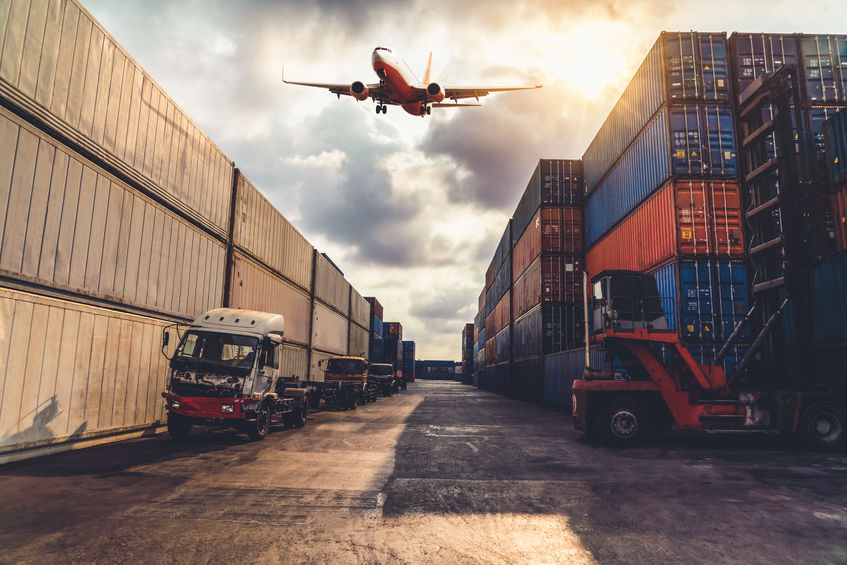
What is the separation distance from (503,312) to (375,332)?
2099cm

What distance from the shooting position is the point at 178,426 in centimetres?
1223

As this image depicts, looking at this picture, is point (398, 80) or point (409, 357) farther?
point (409, 357)

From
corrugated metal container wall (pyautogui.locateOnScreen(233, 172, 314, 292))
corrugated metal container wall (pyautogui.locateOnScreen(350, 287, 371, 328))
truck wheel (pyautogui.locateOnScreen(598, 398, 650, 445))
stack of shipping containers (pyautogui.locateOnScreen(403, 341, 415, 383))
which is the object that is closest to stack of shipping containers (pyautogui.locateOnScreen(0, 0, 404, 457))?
corrugated metal container wall (pyautogui.locateOnScreen(233, 172, 314, 292))

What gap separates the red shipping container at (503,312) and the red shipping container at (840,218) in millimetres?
26677

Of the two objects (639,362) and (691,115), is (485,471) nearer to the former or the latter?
(639,362)

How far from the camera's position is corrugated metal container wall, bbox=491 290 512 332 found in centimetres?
4144

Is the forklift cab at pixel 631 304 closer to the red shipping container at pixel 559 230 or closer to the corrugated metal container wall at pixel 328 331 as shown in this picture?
the red shipping container at pixel 559 230

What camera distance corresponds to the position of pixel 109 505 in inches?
251

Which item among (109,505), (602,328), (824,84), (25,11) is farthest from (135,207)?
(824,84)

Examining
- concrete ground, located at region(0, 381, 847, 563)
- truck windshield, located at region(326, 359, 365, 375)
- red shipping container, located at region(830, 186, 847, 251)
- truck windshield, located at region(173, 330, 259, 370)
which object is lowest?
concrete ground, located at region(0, 381, 847, 563)

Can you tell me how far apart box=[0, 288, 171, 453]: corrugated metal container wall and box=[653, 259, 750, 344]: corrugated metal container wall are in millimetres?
15621

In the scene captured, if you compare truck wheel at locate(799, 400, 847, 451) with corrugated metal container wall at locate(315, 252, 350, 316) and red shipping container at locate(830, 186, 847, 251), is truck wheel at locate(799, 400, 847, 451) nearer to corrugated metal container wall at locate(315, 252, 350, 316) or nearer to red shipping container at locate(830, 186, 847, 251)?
red shipping container at locate(830, 186, 847, 251)

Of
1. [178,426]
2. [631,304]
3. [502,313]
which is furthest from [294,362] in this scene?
[502,313]

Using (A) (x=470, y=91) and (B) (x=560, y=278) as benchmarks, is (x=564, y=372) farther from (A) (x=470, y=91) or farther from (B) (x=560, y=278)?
(A) (x=470, y=91)
